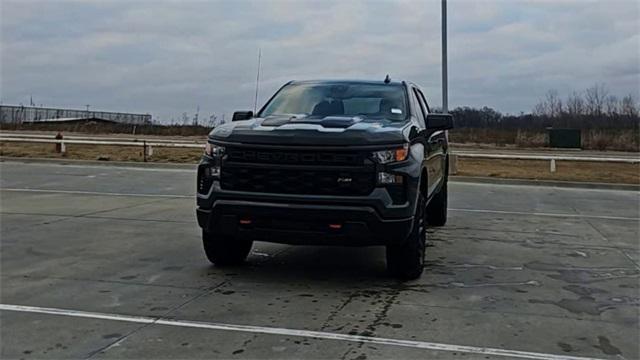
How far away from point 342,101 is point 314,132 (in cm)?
149

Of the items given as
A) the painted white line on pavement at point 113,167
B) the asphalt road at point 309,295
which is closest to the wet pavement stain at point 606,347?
the asphalt road at point 309,295

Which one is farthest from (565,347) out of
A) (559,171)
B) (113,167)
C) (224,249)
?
(559,171)

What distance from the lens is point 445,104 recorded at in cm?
1958

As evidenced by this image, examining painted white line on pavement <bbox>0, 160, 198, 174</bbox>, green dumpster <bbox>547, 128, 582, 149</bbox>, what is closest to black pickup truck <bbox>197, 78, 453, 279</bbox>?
painted white line on pavement <bbox>0, 160, 198, 174</bbox>

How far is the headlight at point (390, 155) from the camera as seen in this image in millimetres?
5570

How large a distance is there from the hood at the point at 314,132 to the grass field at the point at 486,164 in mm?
14909

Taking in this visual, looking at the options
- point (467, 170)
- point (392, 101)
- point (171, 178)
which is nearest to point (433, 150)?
point (392, 101)

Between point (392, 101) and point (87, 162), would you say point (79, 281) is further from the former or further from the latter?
point (87, 162)

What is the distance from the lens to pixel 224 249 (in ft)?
21.6

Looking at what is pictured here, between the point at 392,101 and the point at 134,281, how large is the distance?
3.19 m

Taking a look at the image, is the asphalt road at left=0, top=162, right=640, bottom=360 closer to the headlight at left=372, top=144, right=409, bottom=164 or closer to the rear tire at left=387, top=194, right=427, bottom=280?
the rear tire at left=387, top=194, right=427, bottom=280

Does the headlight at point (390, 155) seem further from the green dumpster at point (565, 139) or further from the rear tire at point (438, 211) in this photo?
the green dumpster at point (565, 139)

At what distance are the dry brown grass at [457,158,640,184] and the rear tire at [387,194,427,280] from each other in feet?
47.8

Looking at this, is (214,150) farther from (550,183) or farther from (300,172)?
(550,183)
